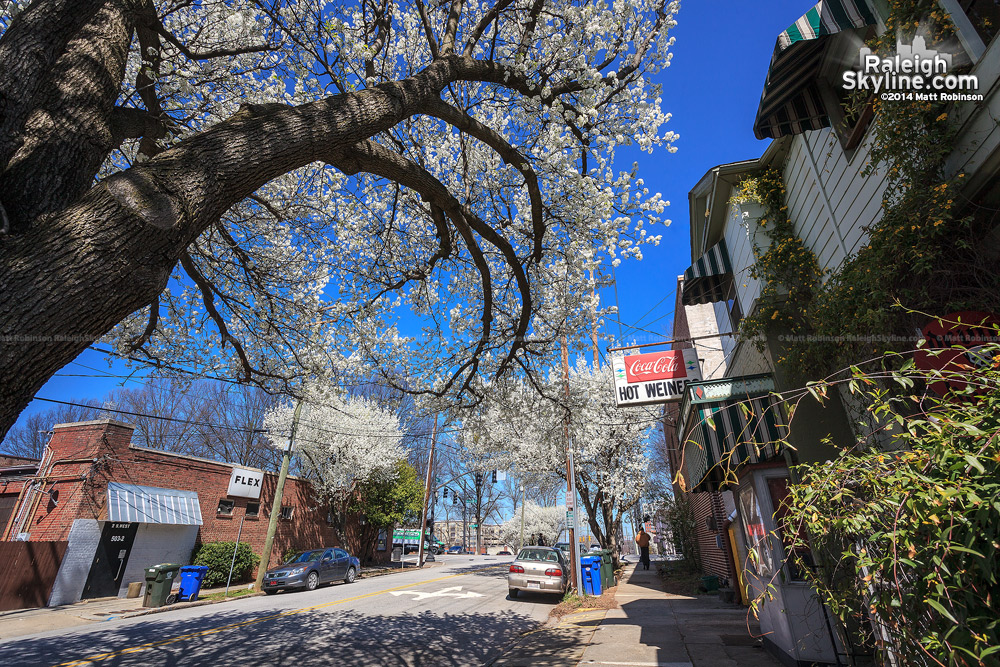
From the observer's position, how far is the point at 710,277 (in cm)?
912

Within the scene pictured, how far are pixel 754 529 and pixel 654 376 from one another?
8.70ft

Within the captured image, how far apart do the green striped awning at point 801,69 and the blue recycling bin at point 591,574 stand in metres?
11.2

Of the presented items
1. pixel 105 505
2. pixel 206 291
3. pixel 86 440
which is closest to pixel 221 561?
pixel 105 505

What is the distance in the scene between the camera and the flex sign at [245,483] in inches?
768

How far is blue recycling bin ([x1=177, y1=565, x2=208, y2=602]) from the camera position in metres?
13.7

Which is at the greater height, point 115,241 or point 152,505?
point 115,241

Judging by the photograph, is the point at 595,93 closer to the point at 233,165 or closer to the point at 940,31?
the point at 940,31

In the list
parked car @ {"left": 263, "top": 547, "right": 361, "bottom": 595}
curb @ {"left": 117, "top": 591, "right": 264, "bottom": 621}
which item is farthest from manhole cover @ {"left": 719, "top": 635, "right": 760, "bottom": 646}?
parked car @ {"left": 263, "top": 547, "right": 361, "bottom": 595}

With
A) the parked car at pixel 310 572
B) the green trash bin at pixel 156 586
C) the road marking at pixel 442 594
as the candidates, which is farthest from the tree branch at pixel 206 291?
the parked car at pixel 310 572

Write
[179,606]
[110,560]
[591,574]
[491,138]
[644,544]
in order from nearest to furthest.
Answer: [491,138], [179,606], [591,574], [110,560], [644,544]

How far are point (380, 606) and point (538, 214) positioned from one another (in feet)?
34.6

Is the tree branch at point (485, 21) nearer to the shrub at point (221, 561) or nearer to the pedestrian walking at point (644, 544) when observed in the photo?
the shrub at point (221, 561)

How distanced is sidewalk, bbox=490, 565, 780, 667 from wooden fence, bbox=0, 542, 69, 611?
14.2 metres

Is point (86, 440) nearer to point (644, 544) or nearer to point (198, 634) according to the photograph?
point (198, 634)
